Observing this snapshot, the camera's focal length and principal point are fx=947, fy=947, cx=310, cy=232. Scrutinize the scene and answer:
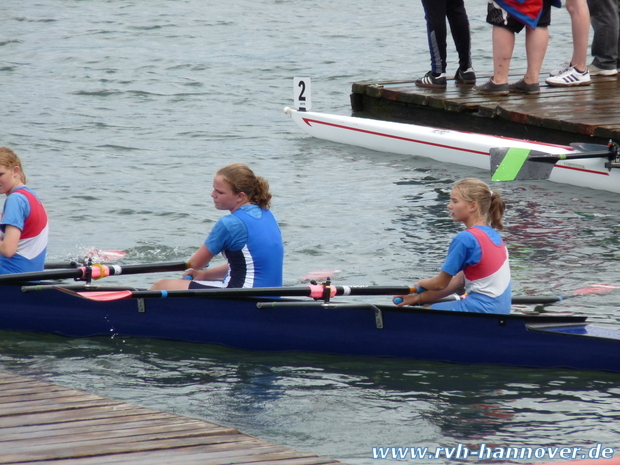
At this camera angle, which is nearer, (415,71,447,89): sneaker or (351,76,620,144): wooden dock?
(351,76,620,144): wooden dock

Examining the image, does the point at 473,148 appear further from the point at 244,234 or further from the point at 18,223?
the point at 18,223

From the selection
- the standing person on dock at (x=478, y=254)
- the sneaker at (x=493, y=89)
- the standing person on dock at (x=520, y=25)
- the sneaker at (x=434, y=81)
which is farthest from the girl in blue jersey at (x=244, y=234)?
the sneaker at (x=434, y=81)

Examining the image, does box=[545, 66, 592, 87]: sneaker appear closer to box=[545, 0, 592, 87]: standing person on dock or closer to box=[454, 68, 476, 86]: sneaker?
box=[545, 0, 592, 87]: standing person on dock

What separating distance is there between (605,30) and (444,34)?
195 cm

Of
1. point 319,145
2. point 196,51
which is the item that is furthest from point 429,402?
point 196,51

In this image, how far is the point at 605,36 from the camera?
11.4 m

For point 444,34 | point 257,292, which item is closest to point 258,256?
point 257,292

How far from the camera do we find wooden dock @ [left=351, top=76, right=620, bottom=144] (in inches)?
407

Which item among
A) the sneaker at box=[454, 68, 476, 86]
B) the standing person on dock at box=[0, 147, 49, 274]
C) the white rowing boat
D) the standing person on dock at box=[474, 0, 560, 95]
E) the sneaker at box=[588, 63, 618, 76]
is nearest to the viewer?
the standing person on dock at box=[0, 147, 49, 274]

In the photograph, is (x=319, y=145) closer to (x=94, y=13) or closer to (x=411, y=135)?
(x=411, y=135)

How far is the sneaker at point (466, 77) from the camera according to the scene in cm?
1281

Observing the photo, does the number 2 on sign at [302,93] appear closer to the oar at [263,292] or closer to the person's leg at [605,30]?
the person's leg at [605,30]

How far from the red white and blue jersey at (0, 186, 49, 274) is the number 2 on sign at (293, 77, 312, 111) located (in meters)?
6.70

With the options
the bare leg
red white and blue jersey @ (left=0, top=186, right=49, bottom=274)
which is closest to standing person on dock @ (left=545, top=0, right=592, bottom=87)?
the bare leg
